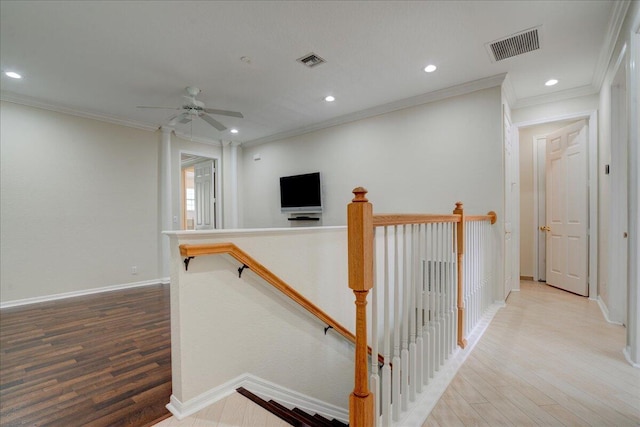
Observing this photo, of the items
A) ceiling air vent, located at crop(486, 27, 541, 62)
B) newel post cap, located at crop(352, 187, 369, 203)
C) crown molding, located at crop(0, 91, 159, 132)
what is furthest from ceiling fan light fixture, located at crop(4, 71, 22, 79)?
ceiling air vent, located at crop(486, 27, 541, 62)

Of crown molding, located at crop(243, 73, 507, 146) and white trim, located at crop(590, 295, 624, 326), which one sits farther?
crown molding, located at crop(243, 73, 507, 146)

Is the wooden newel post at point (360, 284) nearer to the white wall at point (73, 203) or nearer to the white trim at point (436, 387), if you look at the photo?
the white trim at point (436, 387)

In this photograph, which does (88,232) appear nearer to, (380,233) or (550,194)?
(380,233)

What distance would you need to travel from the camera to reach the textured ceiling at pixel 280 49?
7.73ft

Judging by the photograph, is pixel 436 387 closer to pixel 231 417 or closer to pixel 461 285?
pixel 461 285

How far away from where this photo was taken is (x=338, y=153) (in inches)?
200

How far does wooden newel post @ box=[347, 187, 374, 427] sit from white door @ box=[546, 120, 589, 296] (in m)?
4.22

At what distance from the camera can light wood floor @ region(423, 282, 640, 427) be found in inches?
59.7

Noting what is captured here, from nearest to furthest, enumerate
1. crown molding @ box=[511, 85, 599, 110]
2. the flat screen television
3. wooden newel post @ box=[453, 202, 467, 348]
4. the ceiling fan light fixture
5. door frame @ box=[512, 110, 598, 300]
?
wooden newel post @ box=[453, 202, 467, 348] → the ceiling fan light fixture → door frame @ box=[512, 110, 598, 300] → crown molding @ box=[511, 85, 599, 110] → the flat screen television

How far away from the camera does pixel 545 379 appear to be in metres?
1.86

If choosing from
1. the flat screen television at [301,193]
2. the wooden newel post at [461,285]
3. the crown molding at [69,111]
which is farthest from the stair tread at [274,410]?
the crown molding at [69,111]

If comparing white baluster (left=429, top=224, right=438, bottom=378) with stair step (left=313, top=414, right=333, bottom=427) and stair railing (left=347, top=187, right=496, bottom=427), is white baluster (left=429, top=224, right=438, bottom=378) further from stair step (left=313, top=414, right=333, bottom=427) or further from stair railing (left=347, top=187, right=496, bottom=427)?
stair step (left=313, top=414, right=333, bottom=427)

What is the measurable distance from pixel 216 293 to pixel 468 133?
356cm

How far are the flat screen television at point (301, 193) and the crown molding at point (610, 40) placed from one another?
389 cm
